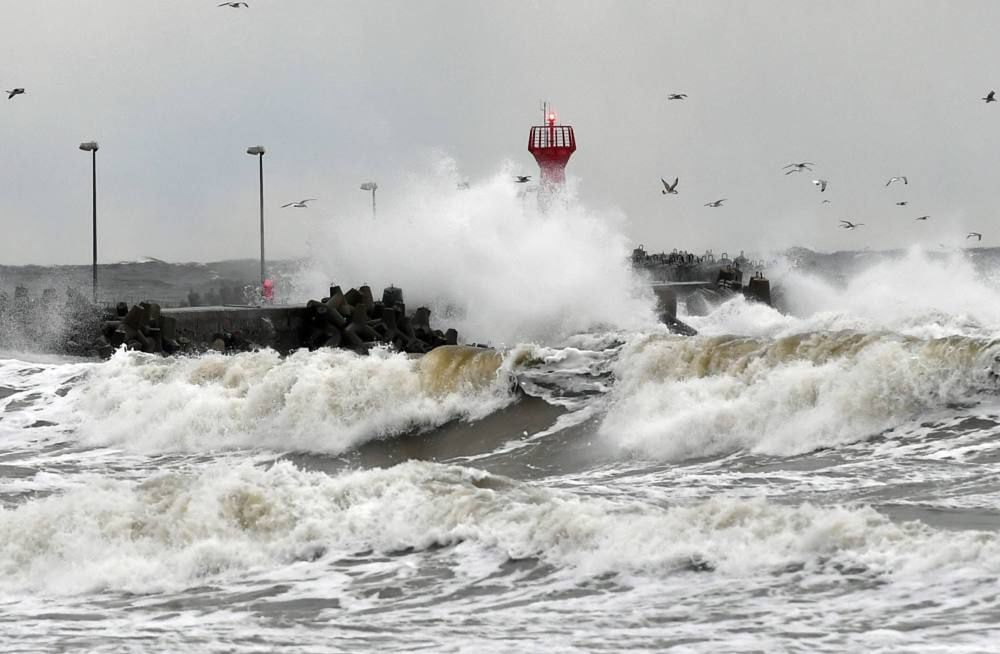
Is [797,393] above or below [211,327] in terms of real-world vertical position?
below

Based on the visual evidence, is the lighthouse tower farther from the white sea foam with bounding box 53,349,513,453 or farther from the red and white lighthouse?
the white sea foam with bounding box 53,349,513,453

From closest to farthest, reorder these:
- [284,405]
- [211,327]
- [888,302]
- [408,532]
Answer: [408,532] < [284,405] < [211,327] < [888,302]

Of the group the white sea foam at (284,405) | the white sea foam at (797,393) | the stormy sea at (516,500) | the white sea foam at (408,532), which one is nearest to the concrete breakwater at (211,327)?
the stormy sea at (516,500)

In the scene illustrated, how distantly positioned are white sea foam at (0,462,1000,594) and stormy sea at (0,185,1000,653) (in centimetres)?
2

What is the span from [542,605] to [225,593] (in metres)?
1.95

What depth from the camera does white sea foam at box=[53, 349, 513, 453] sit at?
15.0 m

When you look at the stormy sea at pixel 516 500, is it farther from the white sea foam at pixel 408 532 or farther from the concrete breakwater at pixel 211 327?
the concrete breakwater at pixel 211 327

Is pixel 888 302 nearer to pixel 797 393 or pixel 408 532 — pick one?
pixel 797 393

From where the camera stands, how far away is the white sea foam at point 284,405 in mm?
14953

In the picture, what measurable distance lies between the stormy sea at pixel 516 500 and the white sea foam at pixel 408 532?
22mm

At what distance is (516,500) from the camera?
8.93 meters

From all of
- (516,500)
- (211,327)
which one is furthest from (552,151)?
(516,500)

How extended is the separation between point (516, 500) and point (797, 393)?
4361 millimetres

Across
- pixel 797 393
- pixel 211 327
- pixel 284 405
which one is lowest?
pixel 284 405
